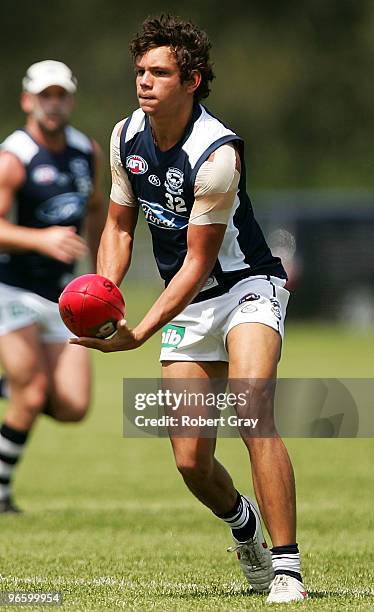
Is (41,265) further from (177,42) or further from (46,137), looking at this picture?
(177,42)

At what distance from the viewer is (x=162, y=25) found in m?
5.97

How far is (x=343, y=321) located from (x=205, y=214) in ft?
80.3

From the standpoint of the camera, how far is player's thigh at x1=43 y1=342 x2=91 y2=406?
8.96 metres

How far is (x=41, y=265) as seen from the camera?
927 cm

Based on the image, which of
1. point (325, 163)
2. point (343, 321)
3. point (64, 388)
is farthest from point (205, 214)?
point (325, 163)

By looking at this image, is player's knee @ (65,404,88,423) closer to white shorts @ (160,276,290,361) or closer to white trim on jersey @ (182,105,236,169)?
white shorts @ (160,276,290,361)

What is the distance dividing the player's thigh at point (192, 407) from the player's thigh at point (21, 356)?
2753mm

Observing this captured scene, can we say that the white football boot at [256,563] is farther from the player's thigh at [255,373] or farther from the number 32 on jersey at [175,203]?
the number 32 on jersey at [175,203]

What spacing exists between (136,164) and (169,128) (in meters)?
0.24

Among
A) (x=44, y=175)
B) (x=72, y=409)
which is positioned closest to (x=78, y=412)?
(x=72, y=409)

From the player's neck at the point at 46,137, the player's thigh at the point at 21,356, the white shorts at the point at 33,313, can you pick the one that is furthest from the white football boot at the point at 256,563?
the player's neck at the point at 46,137

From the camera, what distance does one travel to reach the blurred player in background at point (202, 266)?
5.80 m

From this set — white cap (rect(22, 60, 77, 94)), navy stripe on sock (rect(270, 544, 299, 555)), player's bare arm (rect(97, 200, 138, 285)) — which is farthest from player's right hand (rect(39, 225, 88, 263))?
navy stripe on sock (rect(270, 544, 299, 555))

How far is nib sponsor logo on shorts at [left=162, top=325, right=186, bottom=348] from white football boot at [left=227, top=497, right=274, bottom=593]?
990 mm
